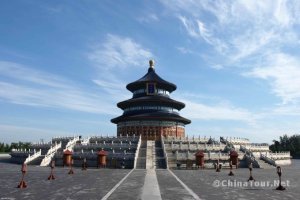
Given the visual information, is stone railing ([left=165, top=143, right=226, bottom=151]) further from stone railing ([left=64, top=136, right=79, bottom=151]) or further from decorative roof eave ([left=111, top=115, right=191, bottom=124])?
decorative roof eave ([left=111, top=115, right=191, bottom=124])

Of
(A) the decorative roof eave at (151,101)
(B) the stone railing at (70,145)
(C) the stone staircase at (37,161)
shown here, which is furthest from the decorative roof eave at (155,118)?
(C) the stone staircase at (37,161)

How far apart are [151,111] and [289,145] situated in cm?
6702

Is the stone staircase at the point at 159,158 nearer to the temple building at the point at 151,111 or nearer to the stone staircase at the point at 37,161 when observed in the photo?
the stone staircase at the point at 37,161

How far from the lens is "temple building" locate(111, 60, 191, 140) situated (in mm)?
67375

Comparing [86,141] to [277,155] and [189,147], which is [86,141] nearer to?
[189,147]

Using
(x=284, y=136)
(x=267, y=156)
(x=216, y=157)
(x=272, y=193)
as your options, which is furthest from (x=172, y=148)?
(x=284, y=136)

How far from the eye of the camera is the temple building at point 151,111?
2653 inches

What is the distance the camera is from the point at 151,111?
69.1 metres

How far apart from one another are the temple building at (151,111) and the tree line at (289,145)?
183 ft

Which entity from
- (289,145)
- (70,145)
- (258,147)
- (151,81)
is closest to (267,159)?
(258,147)

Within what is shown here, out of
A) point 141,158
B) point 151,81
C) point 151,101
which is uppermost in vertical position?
point 151,81

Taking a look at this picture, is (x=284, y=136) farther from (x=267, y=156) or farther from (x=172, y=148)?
(x=172, y=148)

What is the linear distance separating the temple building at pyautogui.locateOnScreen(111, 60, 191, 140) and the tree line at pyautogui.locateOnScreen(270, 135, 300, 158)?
55760 millimetres

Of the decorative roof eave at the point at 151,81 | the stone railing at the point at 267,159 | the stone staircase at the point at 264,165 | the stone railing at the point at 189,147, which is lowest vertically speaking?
the stone staircase at the point at 264,165
